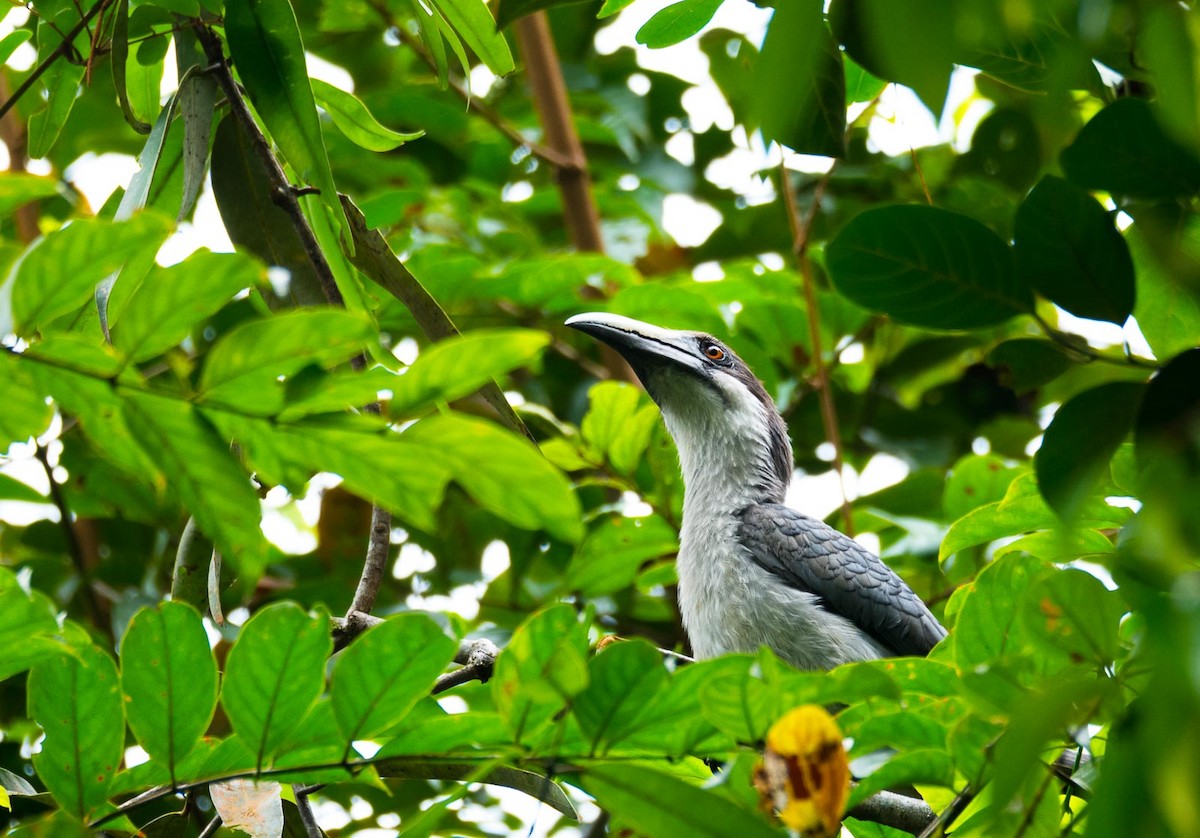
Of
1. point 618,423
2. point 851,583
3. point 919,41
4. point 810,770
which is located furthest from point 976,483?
point 919,41

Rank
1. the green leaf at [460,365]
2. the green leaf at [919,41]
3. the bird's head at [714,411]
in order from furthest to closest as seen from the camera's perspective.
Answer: the bird's head at [714,411] → the green leaf at [460,365] → the green leaf at [919,41]

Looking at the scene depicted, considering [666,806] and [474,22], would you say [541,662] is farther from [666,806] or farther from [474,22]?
[474,22]

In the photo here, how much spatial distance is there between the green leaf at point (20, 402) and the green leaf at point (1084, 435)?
1.45m

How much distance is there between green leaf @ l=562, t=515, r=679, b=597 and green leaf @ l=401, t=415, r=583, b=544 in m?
3.18

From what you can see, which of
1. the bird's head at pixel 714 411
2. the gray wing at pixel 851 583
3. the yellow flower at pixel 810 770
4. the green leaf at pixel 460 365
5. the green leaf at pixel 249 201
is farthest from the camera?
the bird's head at pixel 714 411

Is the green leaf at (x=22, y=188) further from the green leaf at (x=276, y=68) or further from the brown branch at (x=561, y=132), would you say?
the brown branch at (x=561, y=132)

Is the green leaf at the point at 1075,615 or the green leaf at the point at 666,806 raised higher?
the green leaf at the point at 1075,615

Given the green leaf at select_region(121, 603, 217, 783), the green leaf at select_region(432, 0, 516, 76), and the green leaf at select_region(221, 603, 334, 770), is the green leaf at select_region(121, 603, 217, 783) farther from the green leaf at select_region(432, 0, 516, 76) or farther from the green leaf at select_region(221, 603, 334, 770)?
the green leaf at select_region(432, 0, 516, 76)

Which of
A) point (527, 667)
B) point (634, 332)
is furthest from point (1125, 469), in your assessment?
point (634, 332)

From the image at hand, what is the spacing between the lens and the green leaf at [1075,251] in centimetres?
176

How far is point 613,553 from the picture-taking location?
194 inches

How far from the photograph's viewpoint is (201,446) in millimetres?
1714

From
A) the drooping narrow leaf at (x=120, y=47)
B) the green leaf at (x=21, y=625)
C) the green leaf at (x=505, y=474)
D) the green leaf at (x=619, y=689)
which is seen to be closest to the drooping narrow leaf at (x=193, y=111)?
the drooping narrow leaf at (x=120, y=47)

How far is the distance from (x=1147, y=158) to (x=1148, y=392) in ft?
1.31
